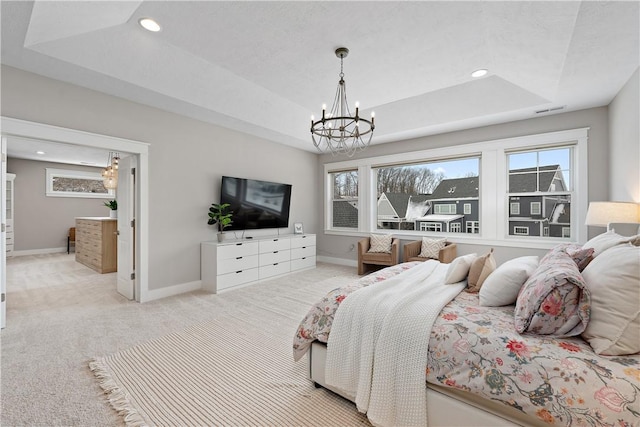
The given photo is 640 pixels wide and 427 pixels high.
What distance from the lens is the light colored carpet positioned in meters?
1.69

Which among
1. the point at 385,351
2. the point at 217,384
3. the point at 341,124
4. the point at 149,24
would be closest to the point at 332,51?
the point at 341,124

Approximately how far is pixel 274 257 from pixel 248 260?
575 mm

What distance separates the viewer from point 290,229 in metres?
5.96

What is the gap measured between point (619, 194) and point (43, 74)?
6524 millimetres

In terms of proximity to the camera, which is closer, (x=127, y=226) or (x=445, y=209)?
(x=127, y=226)

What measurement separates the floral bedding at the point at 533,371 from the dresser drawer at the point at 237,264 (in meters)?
3.34

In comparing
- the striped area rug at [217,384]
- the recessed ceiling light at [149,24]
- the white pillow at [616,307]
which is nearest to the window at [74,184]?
the recessed ceiling light at [149,24]

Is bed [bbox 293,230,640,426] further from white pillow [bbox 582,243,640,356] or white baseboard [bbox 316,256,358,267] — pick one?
white baseboard [bbox 316,256,358,267]

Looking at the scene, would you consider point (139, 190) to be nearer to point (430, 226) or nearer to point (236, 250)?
point (236, 250)

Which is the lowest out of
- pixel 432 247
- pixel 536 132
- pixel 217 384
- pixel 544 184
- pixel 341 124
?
pixel 217 384

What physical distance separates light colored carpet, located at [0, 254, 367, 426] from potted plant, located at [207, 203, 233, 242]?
103cm

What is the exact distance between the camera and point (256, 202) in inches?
199

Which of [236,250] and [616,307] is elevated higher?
[616,307]

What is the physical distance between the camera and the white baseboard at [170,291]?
12.1ft
